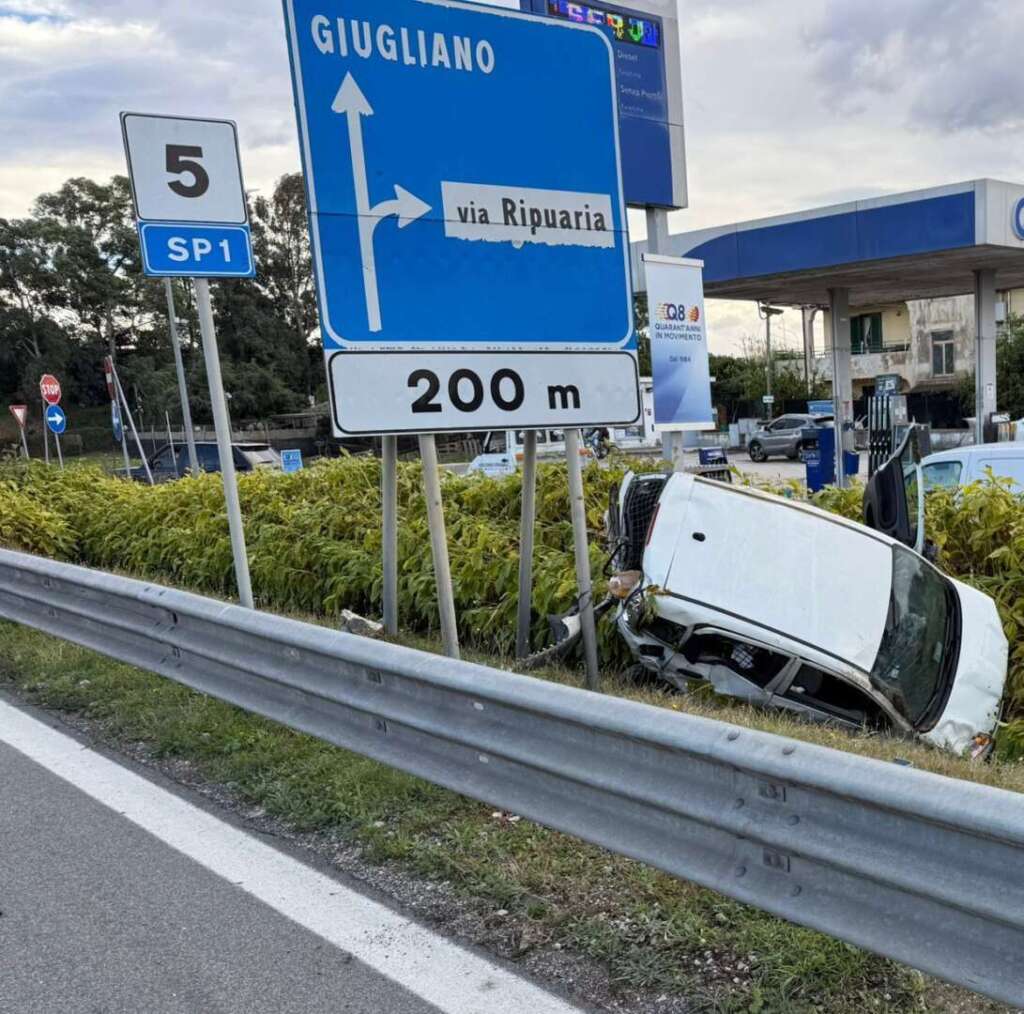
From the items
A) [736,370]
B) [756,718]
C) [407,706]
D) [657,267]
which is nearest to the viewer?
[407,706]

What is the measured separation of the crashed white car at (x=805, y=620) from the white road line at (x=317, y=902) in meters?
2.20

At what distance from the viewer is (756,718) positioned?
456cm

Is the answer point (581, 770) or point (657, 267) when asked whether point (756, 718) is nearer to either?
point (581, 770)

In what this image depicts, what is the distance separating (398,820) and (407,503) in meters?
5.65

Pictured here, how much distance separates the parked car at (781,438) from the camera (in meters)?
36.3

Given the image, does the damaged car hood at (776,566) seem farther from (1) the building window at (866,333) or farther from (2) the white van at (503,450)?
(1) the building window at (866,333)

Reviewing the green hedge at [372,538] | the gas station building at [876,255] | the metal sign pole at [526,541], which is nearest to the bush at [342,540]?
the green hedge at [372,538]

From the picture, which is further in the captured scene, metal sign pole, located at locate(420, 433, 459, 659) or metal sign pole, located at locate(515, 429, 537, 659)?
metal sign pole, located at locate(515, 429, 537, 659)

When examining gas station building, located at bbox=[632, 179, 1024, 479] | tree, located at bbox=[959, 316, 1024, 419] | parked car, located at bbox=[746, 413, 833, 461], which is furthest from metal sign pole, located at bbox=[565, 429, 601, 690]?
tree, located at bbox=[959, 316, 1024, 419]

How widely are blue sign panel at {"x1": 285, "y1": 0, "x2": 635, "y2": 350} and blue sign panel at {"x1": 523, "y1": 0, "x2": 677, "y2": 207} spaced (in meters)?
4.72

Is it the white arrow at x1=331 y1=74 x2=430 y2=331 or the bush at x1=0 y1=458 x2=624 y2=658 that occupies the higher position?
the white arrow at x1=331 y1=74 x2=430 y2=331

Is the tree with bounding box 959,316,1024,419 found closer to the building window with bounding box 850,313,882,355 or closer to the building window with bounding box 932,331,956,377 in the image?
the building window with bounding box 932,331,956,377

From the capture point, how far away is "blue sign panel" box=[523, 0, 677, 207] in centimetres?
931

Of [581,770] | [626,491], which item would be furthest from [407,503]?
[581,770]
